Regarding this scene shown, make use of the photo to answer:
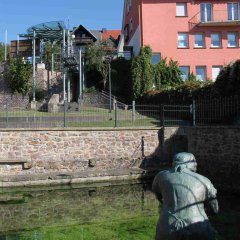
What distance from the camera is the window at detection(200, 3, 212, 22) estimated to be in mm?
38281

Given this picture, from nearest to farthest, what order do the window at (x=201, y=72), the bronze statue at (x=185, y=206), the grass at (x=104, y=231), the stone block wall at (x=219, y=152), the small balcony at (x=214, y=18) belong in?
the bronze statue at (x=185, y=206)
the grass at (x=104, y=231)
the stone block wall at (x=219, y=152)
the small balcony at (x=214, y=18)
the window at (x=201, y=72)

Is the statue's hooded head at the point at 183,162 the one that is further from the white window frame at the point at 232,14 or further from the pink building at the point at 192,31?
the white window frame at the point at 232,14

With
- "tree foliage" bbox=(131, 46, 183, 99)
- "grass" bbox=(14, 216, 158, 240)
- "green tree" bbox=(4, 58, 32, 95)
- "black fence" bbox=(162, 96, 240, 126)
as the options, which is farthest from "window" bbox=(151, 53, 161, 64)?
"grass" bbox=(14, 216, 158, 240)

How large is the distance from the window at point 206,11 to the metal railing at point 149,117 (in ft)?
54.6

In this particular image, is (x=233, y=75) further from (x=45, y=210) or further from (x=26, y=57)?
(x=26, y=57)

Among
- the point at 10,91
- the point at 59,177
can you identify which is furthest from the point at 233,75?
the point at 10,91

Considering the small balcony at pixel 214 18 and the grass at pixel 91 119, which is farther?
the small balcony at pixel 214 18

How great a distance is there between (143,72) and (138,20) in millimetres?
5616

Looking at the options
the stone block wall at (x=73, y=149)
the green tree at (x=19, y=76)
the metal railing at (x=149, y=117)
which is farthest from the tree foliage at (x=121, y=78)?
the stone block wall at (x=73, y=149)

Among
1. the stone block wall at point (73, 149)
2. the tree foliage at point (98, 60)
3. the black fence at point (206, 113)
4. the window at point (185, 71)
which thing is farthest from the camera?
the tree foliage at point (98, 60)

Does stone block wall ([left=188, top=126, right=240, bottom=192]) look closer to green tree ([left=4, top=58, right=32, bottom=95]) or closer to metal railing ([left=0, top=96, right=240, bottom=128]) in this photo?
metal railing ([left=0, top=96, right=240, bottom=128])

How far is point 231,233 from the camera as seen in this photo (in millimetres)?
9961

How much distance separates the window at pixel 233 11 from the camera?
126ft

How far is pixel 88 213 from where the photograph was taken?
42.7ft
